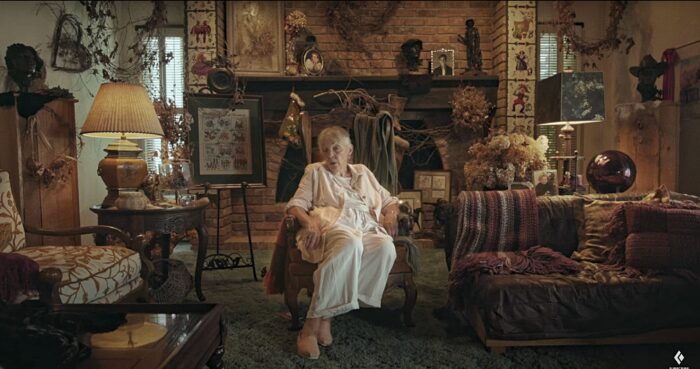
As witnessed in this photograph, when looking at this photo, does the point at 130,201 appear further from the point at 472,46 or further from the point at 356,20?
the point at 472,46

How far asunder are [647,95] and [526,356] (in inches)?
119

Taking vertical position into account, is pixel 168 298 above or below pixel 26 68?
below

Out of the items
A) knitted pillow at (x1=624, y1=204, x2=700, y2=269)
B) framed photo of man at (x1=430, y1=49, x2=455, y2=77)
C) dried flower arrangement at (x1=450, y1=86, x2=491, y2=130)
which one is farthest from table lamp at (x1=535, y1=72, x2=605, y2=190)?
framed photo of man at (x1=430, y1=49, x2=455, y2=77)

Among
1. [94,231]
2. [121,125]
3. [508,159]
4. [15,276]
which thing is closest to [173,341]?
[15,276]

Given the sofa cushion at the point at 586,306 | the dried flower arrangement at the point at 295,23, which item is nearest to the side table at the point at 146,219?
the sofa cushion at the point at 586,306

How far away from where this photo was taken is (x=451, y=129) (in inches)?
200

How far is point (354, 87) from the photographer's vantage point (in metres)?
4.88

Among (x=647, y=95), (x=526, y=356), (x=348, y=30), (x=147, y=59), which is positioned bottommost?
(x=526, y=356)

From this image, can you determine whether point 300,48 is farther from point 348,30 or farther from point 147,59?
point 147,59

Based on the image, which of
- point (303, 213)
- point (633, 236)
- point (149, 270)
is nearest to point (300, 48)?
point (303, 213)

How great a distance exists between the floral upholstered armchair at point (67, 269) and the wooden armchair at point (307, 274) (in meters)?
0.78

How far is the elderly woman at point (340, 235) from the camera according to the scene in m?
2.36

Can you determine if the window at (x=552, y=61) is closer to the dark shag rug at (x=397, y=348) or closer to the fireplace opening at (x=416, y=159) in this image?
the fireplace opening at (x=416, y=159)

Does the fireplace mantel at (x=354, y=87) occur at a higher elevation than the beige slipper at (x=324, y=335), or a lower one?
higher
